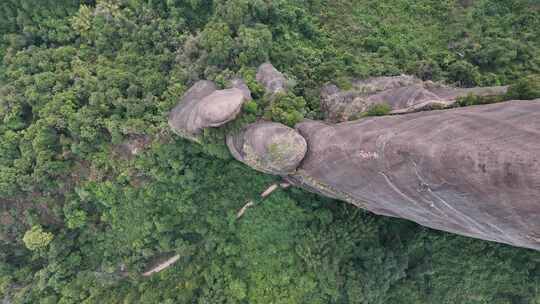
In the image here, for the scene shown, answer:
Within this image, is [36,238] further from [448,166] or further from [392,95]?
[448,166]

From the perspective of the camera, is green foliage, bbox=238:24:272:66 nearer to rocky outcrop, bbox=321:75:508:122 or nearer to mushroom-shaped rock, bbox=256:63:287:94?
mushroom-shaped rock, bbox=256:63:287:94

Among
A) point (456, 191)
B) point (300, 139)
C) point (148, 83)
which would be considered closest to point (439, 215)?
point (456, 191)

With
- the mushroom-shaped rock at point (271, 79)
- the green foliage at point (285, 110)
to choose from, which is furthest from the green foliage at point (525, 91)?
the mushroom-shaped rock at point (271, 79)

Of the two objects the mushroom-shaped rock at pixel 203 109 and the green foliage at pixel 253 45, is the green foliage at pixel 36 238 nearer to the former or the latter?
the mushroom-shaped rock at pixel 203 109

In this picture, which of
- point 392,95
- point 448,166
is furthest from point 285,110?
point 448,166

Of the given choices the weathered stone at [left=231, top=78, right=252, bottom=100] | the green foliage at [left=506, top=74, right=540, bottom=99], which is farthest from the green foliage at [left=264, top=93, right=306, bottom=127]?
the green foliage at [left=506, top=74, right=540, bottom=99]

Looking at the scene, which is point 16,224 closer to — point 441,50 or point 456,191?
point 456,191
